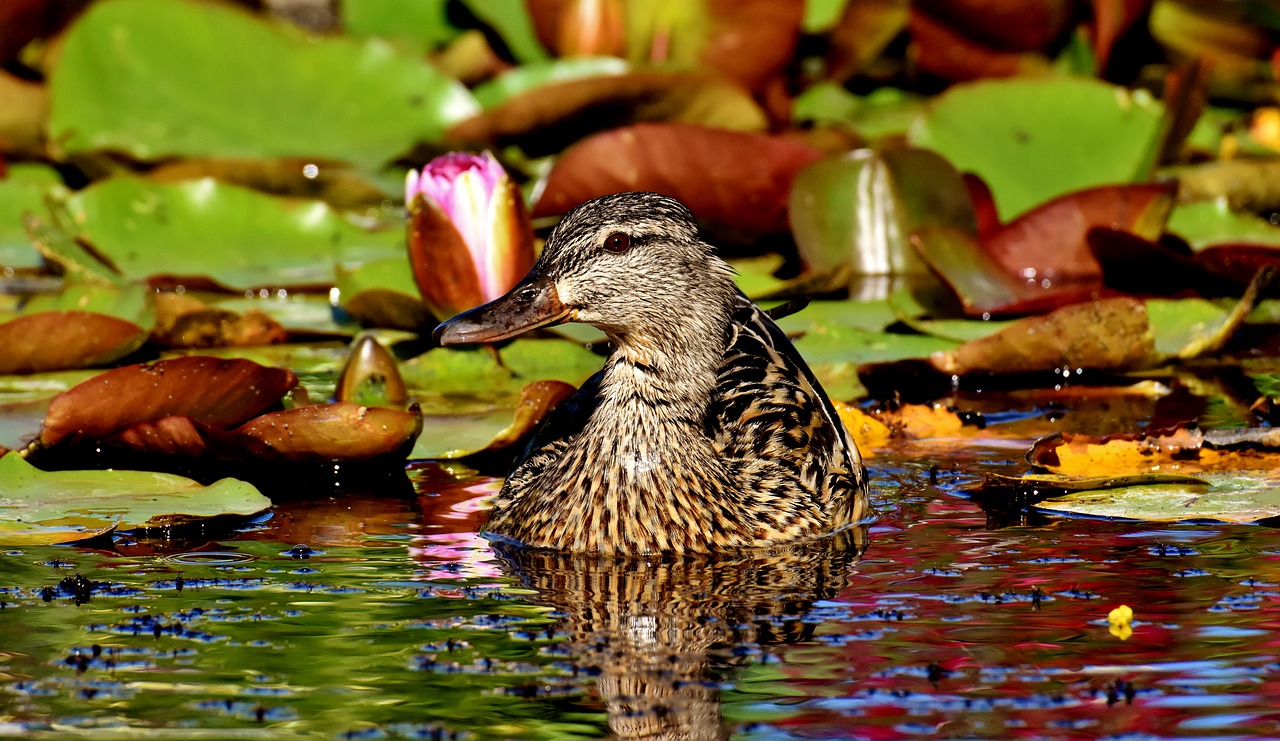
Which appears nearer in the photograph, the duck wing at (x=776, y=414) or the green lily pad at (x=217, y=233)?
the duck wing at (x=776, y=414)

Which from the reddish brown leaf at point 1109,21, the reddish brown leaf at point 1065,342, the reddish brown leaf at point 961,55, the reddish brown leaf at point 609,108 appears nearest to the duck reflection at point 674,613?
the reddish brown leaf at point 1065,342

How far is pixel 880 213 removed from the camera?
25.3 feet

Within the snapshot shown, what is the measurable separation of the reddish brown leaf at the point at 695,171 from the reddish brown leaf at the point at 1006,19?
84.7 inches

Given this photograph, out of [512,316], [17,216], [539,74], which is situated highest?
[539,74]

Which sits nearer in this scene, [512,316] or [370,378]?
[512,316]

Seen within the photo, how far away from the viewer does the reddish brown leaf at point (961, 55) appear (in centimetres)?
990

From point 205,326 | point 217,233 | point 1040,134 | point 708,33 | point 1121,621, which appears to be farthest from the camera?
point 708,33

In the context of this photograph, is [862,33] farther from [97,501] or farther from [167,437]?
[97,501]

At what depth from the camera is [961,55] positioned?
998cm

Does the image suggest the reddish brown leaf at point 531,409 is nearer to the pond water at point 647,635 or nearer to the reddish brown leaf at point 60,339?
the pond water at point 647,635

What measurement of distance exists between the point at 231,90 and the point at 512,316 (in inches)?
185

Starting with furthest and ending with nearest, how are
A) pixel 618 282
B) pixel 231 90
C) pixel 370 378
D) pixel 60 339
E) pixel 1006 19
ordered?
pixel 1006 19, pixel 231 90, pixel 60 339, pixel 370 378, pixel 618 282

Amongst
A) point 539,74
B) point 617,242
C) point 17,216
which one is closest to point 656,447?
point 617,242

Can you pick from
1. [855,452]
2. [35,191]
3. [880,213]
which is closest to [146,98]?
[35,191]
